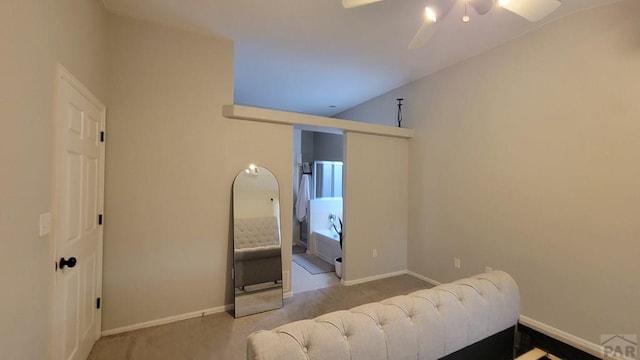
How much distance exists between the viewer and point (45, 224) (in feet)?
4.85

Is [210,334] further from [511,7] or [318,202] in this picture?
[318,202]

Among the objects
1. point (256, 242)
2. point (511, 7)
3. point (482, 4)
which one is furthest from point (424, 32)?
point (256, 242)

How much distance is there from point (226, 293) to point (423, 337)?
2.39 m

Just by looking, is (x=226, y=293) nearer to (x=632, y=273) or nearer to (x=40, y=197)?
(x=40, y=197)

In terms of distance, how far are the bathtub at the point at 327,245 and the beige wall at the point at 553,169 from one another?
Answer: 5.26ft

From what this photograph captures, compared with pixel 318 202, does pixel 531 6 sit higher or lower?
higher

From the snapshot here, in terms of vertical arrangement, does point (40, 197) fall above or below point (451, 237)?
above

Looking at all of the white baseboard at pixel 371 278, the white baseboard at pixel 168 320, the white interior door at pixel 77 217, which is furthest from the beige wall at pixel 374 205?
the white interior door at pixel 77 217

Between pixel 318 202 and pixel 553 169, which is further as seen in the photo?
pixel 318 202

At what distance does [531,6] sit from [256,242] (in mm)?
2991

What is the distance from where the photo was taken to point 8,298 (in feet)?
3.82

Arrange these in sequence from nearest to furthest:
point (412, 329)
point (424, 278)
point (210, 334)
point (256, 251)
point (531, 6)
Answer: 1. point (412, 329)
2. point (531, 6)
3. point (210, 334)
4. point (256, 251)
5. point (424, 278)

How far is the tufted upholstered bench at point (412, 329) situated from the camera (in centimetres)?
102

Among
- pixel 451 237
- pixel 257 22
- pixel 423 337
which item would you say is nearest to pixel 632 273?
pixel 451 237
